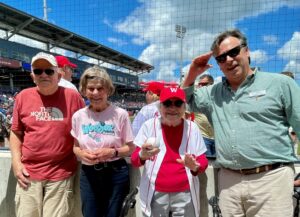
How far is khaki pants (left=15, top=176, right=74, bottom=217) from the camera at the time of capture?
2.79 m

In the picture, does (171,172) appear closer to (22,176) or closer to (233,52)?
(233,52)

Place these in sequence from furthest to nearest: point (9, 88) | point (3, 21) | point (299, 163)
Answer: point (3, 21) → point (9, 88) → point (299, 163)

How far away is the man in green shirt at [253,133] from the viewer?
2297 millimetres

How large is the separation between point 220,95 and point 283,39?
7534 mm

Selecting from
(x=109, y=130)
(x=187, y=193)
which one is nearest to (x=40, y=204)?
(x=109, y=130)

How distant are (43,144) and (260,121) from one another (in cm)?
183

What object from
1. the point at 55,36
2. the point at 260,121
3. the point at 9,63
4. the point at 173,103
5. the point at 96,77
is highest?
the point at 55,36

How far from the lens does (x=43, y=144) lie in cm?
274

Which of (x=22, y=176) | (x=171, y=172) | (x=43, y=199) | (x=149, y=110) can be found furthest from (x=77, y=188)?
(x=171, y=172)

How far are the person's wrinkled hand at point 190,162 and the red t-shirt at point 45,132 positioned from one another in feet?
3.64

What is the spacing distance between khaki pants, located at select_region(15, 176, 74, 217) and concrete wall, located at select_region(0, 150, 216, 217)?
376 mm

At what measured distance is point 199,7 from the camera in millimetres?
9750

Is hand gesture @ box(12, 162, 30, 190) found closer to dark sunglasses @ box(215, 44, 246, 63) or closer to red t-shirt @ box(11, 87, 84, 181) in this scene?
red t-shirt @ box(11, 87, 84, 181)

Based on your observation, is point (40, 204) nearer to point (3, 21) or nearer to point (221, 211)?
point (221, 211)
